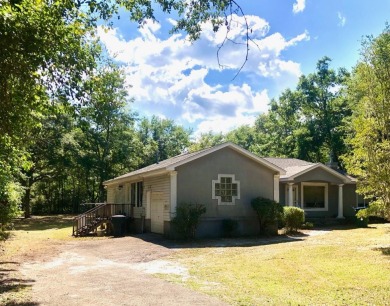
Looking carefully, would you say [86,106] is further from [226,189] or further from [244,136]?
[244,136]

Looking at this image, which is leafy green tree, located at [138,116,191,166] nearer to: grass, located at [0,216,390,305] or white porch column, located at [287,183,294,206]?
white porch column, located at [287,183,294,206]

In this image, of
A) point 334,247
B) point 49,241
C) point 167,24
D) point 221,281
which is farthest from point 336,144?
point 167,24

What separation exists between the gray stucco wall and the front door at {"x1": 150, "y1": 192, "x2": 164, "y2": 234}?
162 cm

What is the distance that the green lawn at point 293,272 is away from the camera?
7.76m

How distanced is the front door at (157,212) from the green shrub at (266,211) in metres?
4.41

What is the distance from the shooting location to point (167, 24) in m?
7.04

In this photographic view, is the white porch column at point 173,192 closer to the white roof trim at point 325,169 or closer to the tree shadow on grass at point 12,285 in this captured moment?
the tree shadow on grass at point 12,285

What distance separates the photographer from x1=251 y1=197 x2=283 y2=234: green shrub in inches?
746

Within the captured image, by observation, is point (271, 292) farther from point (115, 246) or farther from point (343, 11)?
point (115, 246)

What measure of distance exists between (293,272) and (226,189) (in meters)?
9.32

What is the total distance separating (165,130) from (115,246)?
149 feet

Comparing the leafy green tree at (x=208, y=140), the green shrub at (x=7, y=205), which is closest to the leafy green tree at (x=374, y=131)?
the green shrub at (x=7, y=205)

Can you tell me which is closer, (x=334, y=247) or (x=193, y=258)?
(x=193, y=258)

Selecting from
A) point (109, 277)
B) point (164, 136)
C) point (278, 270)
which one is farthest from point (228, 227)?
point (164, 136)
